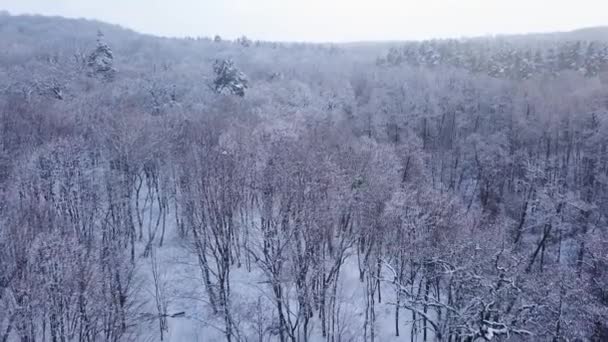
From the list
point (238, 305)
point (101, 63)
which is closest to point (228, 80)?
point (101, 63)

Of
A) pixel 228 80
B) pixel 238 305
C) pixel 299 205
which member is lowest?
pixel 238 305

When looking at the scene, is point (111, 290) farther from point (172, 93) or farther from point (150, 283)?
point (172, 93)

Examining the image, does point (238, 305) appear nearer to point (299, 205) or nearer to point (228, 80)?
point (299, 205)

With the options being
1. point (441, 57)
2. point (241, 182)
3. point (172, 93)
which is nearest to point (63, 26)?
point (172, 93)

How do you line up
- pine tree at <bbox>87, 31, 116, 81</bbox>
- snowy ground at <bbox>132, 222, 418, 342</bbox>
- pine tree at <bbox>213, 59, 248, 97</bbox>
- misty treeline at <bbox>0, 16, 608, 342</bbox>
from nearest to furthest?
misty treeline at <bbox>0, 16, 608, 342</bbox> → snowy ground at <bbox>132, 222, 418, 342</bbox> → pine tree at <bbox>213, 59, 248, 97</bbox> → pine tree at <bbox>87, 31, 116, 81</bbox>

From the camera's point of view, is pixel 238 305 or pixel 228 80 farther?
pixel 228 80

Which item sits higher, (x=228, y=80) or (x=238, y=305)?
(x=228, y=80)

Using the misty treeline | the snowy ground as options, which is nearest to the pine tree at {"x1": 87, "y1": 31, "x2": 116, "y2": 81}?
the misty treeline

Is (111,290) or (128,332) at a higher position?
(111,290)

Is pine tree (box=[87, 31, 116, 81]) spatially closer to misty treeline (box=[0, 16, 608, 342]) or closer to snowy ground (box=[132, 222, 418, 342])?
misty treeline (box=[0, 16, 608, 342])
